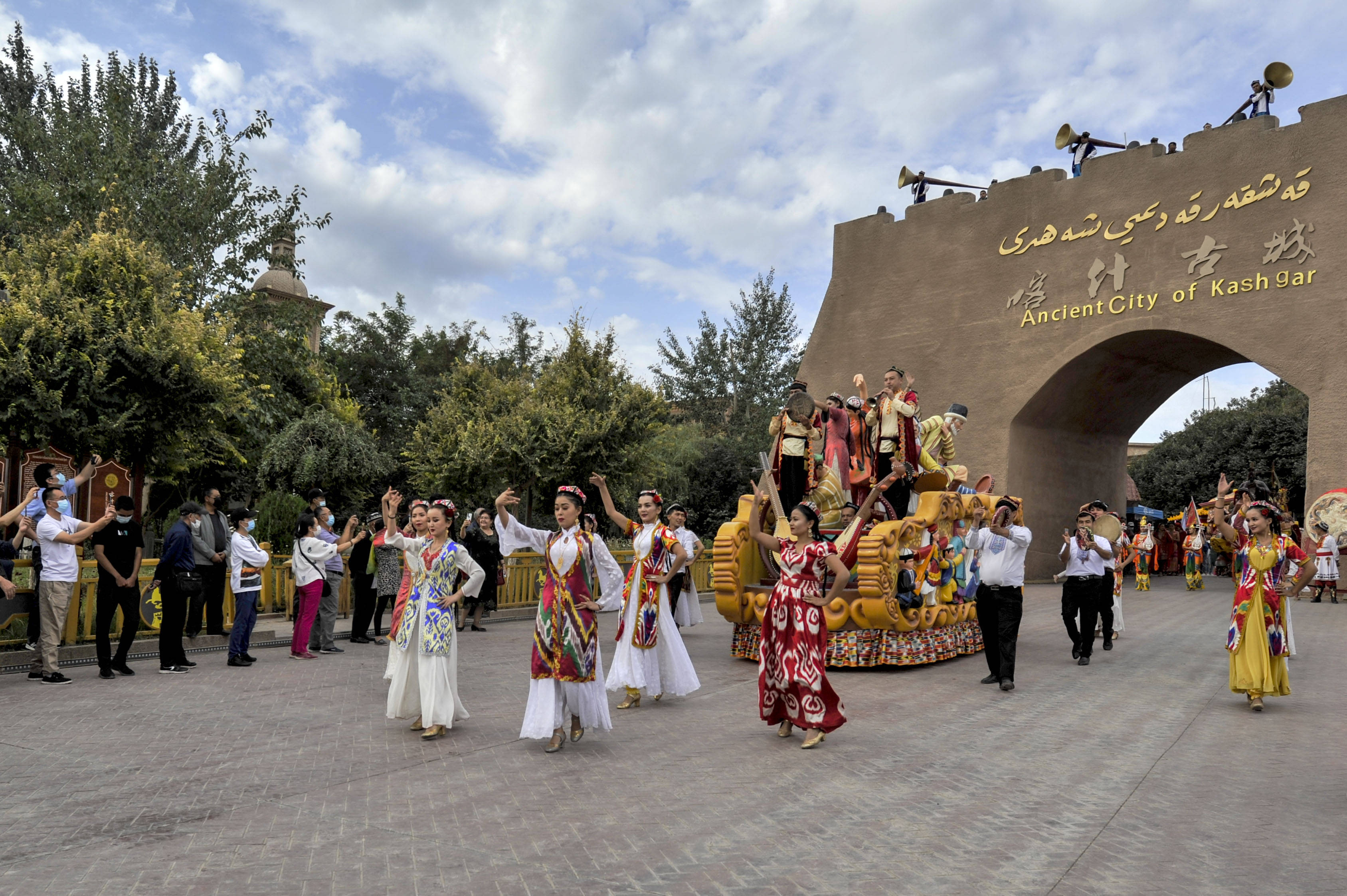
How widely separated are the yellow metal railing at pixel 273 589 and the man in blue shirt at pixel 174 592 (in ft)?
1.60

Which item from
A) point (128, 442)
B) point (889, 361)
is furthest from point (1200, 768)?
point (889, 361)

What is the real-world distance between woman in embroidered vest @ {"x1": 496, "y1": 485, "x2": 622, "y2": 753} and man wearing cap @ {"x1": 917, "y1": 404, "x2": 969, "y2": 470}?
6.22 meters

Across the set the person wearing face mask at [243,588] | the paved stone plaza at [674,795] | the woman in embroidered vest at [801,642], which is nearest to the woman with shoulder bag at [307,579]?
the person wearing face mask at [243,588]

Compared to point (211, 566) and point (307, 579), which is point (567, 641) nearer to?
point (307, 579)

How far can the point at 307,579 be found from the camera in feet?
35.0

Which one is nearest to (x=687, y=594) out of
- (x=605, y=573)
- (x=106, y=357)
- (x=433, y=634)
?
(x=605, y=573)

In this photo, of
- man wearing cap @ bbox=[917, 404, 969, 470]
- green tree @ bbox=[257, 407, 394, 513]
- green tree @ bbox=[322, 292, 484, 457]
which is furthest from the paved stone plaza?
green tree @ bbox=[322, 292, 484, 457]

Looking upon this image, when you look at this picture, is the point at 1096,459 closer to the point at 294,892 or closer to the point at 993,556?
the point at 993,556

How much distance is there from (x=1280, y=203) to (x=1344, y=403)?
4.47 metres

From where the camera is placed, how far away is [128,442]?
49.7 feet

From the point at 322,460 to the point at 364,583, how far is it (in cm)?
1189

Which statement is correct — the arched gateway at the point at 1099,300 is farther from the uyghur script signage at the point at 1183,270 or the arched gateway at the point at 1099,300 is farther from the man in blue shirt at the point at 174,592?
the man in blue shirt at the point at 174,592

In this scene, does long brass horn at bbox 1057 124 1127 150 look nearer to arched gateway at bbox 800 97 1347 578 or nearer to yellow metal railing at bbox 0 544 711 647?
arched gateway at bbox 800 97 1347 578

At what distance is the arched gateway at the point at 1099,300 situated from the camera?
1939cm
